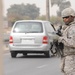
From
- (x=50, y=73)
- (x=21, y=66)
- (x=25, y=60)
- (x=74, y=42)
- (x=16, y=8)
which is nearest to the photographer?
(x=74, y=42)

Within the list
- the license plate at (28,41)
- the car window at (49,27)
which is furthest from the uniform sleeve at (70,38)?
the car window at (49,27)

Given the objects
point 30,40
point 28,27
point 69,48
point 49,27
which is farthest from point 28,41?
point 69,48

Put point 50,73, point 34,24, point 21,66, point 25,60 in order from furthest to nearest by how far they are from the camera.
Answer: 1. point 34,24
2. point 25,60
3. point 21,66
4. point 50,73

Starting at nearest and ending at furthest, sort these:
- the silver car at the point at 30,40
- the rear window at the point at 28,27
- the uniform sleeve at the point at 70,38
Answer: the uniform sleeve at the point at 70,38 → the silver car at the point at 30,40 → the rear window at the point at 28,27

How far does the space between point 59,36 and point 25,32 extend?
12.7 m

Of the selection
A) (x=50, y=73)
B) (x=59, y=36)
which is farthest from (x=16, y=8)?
(x=59, y=36)

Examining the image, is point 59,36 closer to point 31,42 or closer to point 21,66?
point 21,66

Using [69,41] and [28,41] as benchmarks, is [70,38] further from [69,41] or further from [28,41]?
[28,41]

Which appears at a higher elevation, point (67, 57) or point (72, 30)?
point (72, 30)

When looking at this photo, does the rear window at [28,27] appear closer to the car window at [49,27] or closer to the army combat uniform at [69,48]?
the car window at [49,27]

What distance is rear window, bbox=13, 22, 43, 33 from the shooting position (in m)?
17.4

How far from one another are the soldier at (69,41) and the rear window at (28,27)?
41.9 feet

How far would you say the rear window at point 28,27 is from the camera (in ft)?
57.2

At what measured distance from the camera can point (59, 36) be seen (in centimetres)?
468
